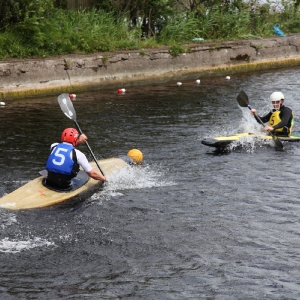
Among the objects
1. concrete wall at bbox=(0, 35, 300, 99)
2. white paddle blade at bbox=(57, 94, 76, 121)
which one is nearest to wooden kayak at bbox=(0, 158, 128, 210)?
Result: white paddle blade at bbox=(57, 94, 76, 121)

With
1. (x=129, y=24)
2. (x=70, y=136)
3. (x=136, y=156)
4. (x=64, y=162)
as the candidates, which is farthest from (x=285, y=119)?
(x=129, y=24)

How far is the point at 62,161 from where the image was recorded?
10.5 metres

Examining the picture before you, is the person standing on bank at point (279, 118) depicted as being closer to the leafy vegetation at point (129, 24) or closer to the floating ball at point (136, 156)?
the floating ball at point (136, 156)

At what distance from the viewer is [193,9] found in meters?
25.8

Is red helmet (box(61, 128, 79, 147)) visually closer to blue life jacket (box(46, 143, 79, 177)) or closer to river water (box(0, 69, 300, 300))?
blue life jacket (box(46, 143, 79, 177))

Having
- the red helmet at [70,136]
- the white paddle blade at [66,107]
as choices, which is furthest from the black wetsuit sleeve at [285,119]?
the red helmet at [70,136]

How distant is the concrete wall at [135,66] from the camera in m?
19.7

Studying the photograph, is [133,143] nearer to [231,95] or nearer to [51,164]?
[51,164]

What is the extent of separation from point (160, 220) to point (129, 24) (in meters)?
14.9

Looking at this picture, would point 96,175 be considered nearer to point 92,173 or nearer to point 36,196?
point 92,173

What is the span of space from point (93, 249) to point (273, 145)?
→ 6.80 m

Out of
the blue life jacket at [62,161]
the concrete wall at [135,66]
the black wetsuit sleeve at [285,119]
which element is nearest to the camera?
the blue life jacket at [62,161]

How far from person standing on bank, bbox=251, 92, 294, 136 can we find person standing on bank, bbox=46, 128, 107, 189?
5.24 metres

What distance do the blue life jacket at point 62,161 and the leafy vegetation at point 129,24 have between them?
10081 mm
